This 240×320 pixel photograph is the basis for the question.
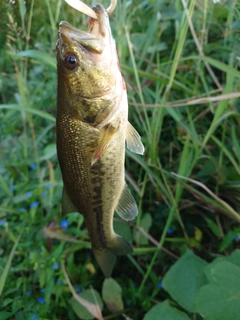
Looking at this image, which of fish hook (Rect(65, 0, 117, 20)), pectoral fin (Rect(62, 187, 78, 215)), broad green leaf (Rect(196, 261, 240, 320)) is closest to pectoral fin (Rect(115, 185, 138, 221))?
pectoral fin (Rect(62, 187, 78, 215))

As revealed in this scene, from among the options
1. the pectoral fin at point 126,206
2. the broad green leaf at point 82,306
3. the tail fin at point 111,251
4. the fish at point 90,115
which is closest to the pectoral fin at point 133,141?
the fish at point 90,115

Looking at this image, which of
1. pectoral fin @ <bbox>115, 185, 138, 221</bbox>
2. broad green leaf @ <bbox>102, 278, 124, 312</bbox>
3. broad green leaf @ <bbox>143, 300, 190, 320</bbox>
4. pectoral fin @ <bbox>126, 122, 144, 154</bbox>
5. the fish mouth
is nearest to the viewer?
the fish mouth

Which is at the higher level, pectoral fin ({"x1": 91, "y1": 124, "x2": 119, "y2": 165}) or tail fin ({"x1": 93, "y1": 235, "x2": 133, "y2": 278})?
pectoral fin ({"x1": 91, "y1": 124, "x2": 119, "y2": 165})

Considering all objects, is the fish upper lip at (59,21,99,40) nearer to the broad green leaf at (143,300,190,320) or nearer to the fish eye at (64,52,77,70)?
the fish eye at (64,52,77,70)

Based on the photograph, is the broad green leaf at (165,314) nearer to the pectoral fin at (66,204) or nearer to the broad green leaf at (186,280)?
the broad green leaf at (186,280)

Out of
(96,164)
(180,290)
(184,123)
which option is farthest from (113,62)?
(180,290)

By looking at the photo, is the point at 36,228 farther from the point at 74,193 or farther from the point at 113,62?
the point at 113,62
